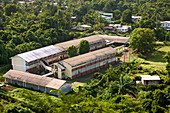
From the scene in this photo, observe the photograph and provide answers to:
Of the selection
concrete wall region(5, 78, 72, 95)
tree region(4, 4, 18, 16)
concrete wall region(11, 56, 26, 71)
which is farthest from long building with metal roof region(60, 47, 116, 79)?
tree region(4, 4, 18, 16)

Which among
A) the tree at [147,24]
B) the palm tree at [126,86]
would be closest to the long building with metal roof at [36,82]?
the palm tree at [126,86]

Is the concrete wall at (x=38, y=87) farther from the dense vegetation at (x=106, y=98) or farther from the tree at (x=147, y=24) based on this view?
the tree at (x=147, y=24)

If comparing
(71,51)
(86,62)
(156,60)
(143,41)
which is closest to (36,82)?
(86,62)

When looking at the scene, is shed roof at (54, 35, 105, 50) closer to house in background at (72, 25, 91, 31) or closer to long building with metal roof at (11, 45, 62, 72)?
long building with metal roof at (11, 45, 62, 72)

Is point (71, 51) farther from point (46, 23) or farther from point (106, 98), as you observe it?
point (46, 23)

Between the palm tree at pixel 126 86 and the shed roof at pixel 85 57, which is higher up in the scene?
the shed roof at pixel 85 57

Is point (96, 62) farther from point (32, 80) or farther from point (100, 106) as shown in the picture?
point (100, 106)
